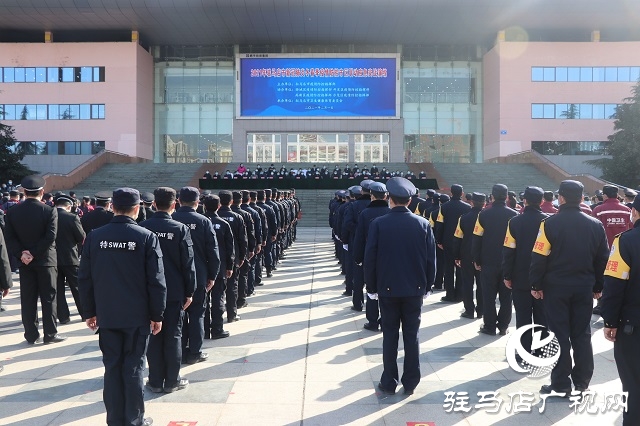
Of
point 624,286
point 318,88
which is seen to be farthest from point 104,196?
point 318,88

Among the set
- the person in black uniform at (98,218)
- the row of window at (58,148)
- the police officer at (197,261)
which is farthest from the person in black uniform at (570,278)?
the row of window at (58,148)

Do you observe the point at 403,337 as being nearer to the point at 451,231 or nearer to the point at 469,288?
the point at 469,288

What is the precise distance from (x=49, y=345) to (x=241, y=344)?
267 cm

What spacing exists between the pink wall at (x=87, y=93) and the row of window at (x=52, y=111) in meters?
0.30

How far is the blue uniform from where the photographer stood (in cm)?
598

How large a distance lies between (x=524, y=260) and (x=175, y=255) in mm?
4208

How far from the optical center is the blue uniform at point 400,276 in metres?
5.98

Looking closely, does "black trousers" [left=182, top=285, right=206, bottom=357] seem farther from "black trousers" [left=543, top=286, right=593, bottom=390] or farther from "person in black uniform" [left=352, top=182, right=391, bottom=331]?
"black trousers" [left=543, top=286, right=593, bottom=390]

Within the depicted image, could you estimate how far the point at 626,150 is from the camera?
39.2 m

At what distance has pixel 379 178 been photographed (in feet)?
115

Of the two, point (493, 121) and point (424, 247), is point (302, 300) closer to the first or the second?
point (424, 247)

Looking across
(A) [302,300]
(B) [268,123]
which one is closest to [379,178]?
(B) [268,123]

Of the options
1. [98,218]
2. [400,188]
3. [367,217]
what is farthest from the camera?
[98,218]

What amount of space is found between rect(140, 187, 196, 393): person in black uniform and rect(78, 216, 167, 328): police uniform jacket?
0.90 m
